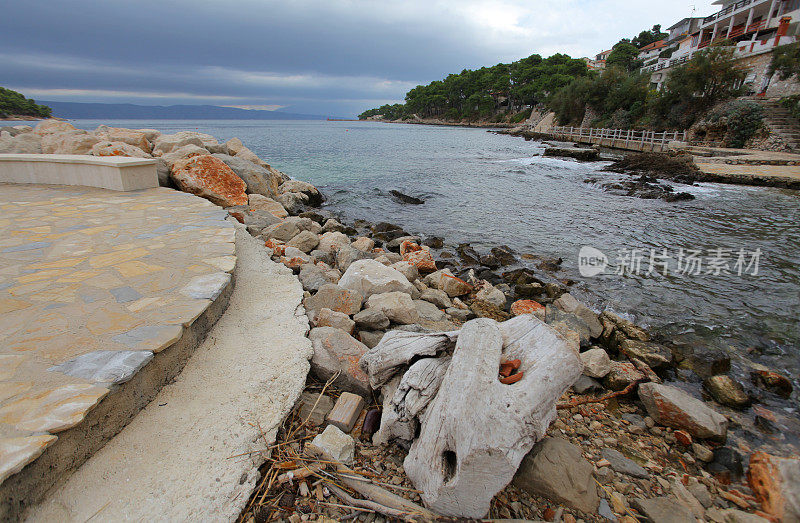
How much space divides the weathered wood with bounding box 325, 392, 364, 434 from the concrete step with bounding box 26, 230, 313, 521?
29cm

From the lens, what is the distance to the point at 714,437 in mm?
3105

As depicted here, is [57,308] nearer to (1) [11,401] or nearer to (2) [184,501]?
(1) [11,401]

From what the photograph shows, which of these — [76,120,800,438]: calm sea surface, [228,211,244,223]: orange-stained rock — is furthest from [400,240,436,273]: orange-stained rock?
[228,211,244,223]: orange-stained rock

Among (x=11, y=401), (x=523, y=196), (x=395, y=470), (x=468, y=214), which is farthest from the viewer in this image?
(x=523, y=196)

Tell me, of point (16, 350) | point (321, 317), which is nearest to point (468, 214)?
point (321, 317)

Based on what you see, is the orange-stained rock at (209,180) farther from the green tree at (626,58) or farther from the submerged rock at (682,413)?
the green tree at (626,58)

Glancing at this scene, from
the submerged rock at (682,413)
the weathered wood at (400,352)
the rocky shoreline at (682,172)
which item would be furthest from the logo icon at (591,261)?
the rocky shoreline at (682,172)

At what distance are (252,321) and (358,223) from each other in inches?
318

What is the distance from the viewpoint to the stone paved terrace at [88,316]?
1.89 metres

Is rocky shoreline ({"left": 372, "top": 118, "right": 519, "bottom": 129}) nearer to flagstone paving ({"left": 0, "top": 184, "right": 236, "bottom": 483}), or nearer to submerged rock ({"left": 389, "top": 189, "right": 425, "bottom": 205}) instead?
submerged rock ({"left": 389, "top": 189, "right": 425, "bottom": 205})

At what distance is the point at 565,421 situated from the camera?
315cm

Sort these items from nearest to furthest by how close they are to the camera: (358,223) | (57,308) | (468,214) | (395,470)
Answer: (395,470)
(57,308)
(358,223)
(468,214)

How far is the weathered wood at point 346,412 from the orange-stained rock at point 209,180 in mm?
6570

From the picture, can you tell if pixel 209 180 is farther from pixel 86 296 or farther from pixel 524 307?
pixel 524 307
